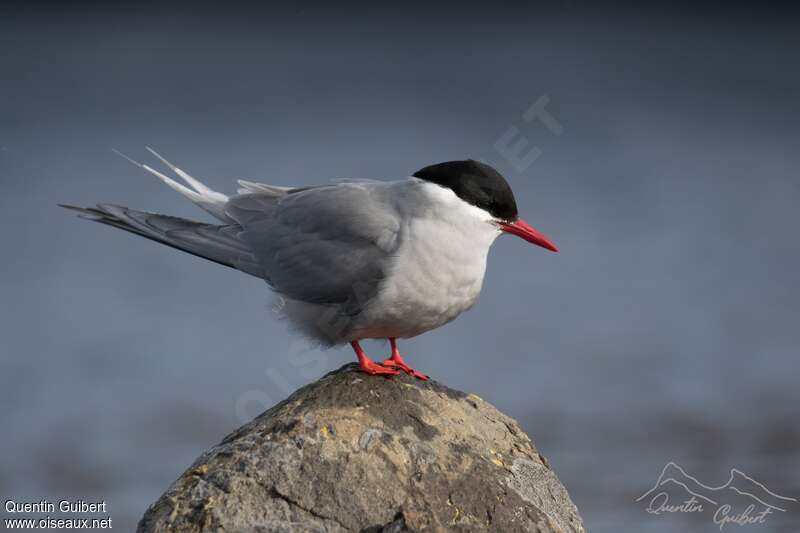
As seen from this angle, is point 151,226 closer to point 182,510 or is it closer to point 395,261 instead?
point 395,261

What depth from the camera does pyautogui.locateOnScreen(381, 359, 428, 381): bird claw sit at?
506cm

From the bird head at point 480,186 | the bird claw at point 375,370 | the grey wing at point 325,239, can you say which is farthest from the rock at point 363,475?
the bird head at point 480,186

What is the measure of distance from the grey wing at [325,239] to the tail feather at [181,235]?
82mm

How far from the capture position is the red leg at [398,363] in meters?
5.07

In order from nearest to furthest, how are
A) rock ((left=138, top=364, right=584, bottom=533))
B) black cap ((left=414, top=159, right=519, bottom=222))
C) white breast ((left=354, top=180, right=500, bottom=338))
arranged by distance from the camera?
rock ((left=138, top=364, right=584, bottom=533)), white breast ((left=354, top=180, right=500, bottom=338)), black cap ((left=414, top=159, right=519, bottom=222))

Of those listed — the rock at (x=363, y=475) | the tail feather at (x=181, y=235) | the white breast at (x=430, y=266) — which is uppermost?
the white breast at (x=430, y=266)

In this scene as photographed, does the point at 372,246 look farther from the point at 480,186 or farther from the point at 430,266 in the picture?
the point at 480,186

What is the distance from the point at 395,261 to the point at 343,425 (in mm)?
890

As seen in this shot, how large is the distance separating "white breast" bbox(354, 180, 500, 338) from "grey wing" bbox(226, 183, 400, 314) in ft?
0.33

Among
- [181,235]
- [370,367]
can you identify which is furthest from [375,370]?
[181,235]

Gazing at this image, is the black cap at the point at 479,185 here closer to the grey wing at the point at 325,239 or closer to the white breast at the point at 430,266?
the white breast at the point at 430,266

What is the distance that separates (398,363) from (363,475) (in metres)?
0.93

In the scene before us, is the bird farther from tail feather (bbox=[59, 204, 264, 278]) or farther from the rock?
the rock

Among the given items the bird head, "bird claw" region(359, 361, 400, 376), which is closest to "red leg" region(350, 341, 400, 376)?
"bird claw" region(359, 361, 400, 376)
